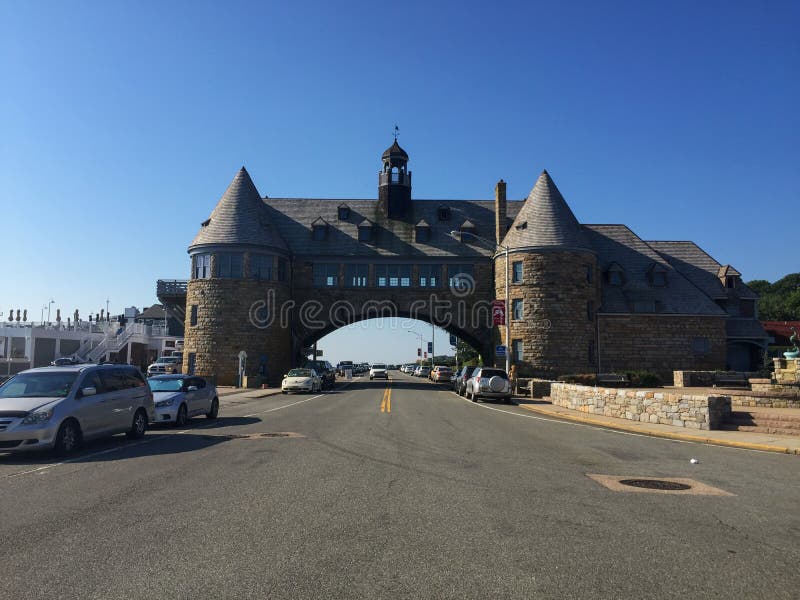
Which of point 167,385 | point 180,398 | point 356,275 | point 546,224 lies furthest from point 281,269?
point 180,398

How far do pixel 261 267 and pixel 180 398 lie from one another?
2980 centimetres

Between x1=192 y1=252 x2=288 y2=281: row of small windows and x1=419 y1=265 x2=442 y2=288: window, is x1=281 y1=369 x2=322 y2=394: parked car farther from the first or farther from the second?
x1=419 y1=265 x2=442 y2=288: window

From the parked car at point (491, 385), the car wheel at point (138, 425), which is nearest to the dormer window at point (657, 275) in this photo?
the parked car at point (491, 385)

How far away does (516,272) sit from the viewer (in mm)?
45750

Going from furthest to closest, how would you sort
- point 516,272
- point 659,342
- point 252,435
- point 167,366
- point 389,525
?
1. point 167,366
2. point 659,342
3. point 516,272
4. point 252,435
5. point 389,525

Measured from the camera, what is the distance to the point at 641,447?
13867 millimetres

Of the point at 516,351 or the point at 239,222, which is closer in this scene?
the point at 516,351

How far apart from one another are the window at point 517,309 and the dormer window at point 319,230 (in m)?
16.7

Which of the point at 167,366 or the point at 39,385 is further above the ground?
the point at 39,385

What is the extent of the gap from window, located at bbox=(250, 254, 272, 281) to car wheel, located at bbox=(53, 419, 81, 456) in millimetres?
34824

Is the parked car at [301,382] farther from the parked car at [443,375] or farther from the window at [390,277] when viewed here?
the parked car at [443,375]

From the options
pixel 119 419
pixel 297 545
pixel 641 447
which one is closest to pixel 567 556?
pixel 297 545

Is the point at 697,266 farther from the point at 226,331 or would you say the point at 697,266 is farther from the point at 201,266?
the point at 201,266

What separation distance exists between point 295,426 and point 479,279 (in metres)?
35.6
